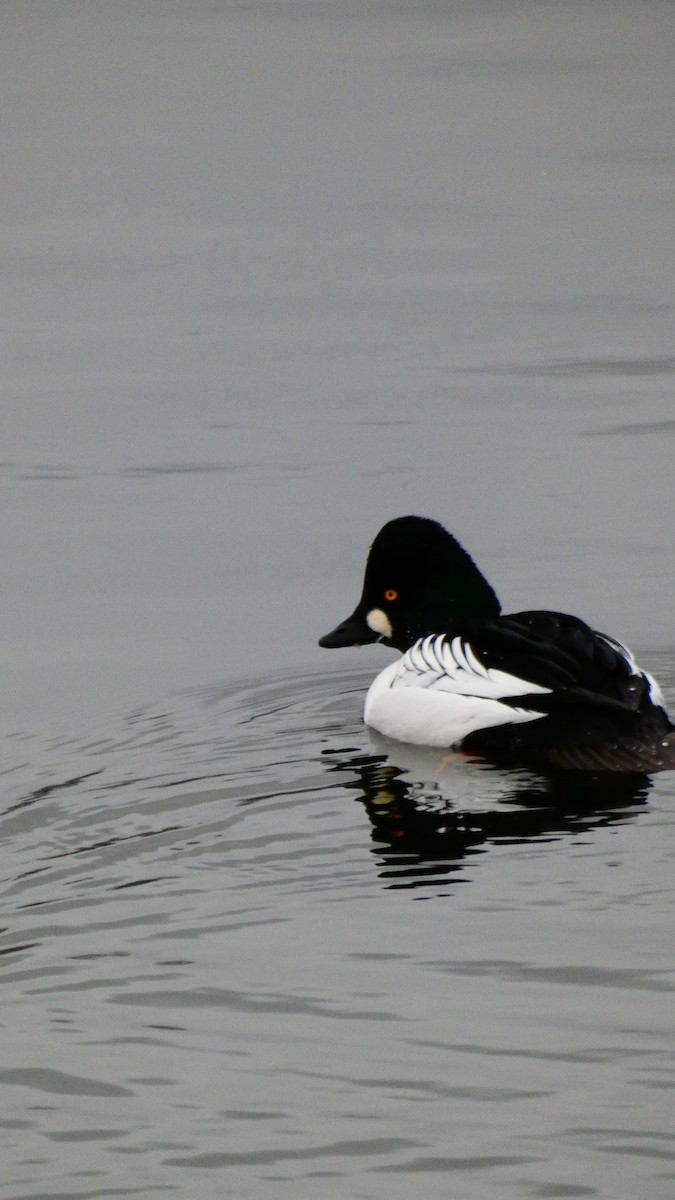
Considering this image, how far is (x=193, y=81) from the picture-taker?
84.6 ft

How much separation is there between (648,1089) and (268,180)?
1731cm

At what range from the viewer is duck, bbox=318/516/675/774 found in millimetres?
6328

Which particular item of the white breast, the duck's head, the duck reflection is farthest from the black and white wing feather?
the duck's head

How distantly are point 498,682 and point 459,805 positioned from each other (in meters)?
0.66

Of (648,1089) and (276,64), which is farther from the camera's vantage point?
(276,64)

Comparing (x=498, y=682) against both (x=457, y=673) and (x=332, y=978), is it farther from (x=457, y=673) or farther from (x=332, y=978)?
(x=332, y=978)

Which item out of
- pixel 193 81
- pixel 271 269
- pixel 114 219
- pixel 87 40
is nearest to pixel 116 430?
pixel 271 269

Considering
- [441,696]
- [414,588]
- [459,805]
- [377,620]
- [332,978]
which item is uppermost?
[414,588]

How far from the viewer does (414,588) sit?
25.5 ft

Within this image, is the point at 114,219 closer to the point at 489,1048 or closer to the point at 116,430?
the point at 116,430

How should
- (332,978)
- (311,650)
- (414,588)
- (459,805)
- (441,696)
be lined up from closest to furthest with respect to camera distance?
(332,978), (459,805), (441,696), (414,588), (311,650)

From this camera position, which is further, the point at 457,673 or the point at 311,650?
the point at 311,650

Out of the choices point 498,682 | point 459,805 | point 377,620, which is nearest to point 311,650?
point 377,620

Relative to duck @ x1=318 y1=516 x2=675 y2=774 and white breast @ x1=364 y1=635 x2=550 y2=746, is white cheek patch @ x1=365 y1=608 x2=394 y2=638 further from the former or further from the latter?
white breast @ x1=364 y1=635 x2=550 y2=746
